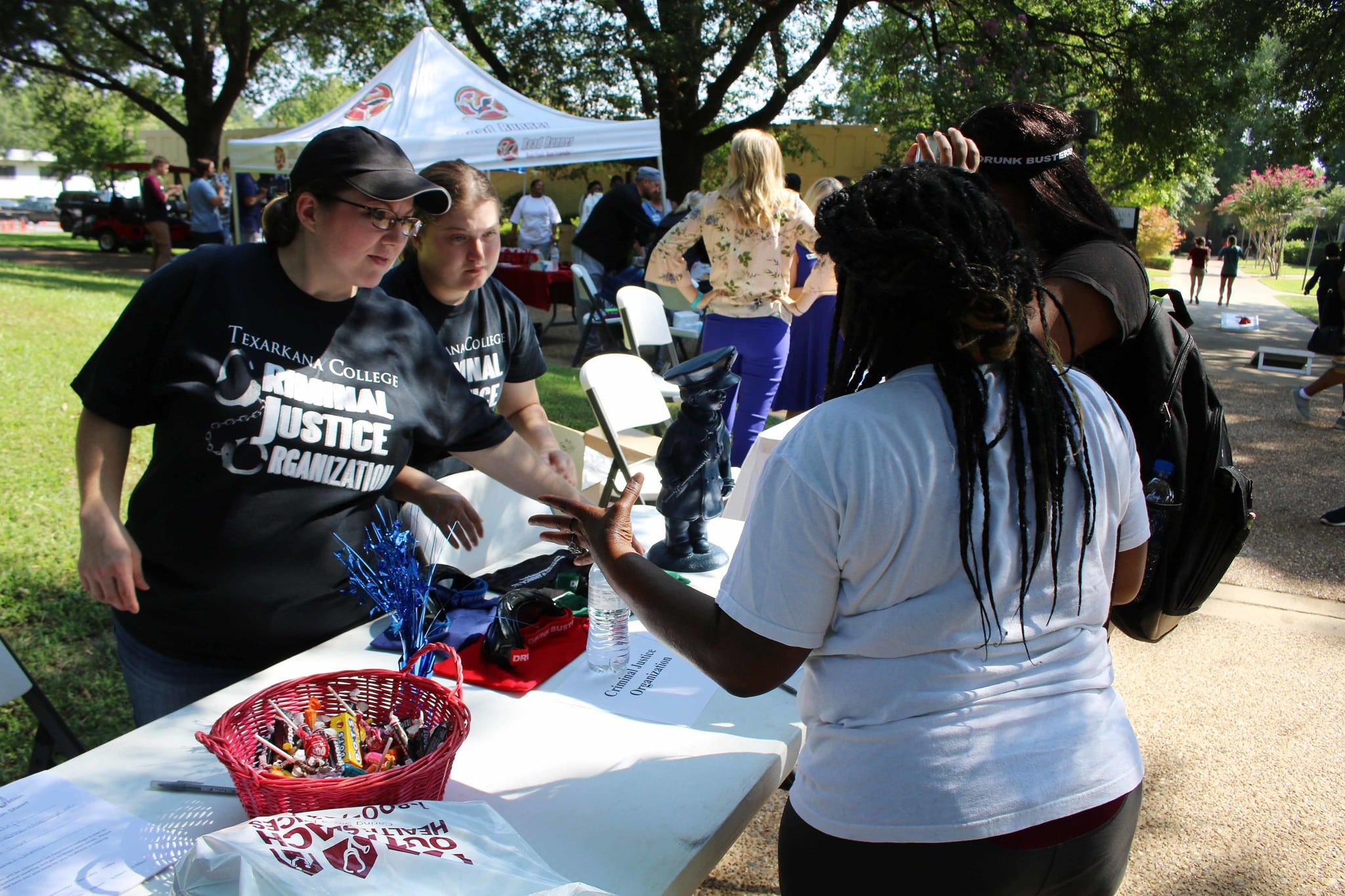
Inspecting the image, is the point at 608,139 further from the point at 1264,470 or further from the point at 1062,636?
the point at 1062,636

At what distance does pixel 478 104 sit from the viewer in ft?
28.0

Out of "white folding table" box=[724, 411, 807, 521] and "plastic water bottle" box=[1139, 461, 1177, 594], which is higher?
"plastic water bottle" box=[1139, 461, 1177, 594]

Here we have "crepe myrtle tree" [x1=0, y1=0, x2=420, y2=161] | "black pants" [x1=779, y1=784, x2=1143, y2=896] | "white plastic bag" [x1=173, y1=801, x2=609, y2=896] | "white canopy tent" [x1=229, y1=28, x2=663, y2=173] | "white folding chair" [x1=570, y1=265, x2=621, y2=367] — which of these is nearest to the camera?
"white plastic bag" [x1=173, y1=801, x2=609, y2=896]

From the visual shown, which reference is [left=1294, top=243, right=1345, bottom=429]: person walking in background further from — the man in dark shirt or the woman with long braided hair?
the woman with long braided hair

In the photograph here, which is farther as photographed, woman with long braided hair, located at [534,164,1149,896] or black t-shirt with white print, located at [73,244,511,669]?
black t-shirt with white print, located at [73,244,511,669]

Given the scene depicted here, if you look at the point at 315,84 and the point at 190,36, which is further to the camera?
the point at 315,84

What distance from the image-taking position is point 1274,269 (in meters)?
30.7

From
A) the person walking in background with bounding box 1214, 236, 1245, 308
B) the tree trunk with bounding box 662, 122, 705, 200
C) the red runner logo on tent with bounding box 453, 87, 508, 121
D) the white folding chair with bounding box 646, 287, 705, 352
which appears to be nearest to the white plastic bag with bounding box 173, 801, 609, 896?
the white folding chair with bounding box 646, 287, 705, 352

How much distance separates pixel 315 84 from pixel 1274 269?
1293 inches

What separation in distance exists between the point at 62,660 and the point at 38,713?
1.64 meters

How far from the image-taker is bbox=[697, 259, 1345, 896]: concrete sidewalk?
246 cm

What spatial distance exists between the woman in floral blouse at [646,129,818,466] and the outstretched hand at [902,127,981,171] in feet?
8.58

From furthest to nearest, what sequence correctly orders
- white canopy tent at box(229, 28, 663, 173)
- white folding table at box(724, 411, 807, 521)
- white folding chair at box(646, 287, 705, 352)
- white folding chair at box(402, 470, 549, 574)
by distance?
white canopy tent at box(229, 28, 663, 173) < white folding chair at box(646, 287, 705, 352) < white folding table at box(724, 411, 807, 521) < white folding chair at box(402, 470, 549, 574)

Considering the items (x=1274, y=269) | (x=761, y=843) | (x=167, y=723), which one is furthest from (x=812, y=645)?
(x=1274, y=269)
